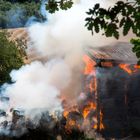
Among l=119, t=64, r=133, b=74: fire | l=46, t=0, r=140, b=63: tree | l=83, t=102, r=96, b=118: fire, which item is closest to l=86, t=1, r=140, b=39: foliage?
→ l=46, t=0, r=140, b=63: tree

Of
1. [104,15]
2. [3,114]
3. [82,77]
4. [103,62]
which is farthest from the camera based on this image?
[82,77]

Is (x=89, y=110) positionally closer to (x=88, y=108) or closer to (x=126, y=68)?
(x=88, y=108)

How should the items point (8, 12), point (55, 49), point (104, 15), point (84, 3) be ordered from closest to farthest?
point (104, 15) < point (55, 49) < point (84, 3) < point (8, 12)

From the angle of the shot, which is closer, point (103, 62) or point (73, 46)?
point (103, 62)

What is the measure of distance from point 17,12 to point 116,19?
137 feet

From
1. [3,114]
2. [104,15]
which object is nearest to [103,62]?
[3,114]

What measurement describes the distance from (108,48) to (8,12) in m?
26.1

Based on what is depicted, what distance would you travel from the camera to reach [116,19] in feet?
11.8

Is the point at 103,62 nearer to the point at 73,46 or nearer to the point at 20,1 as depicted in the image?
the point at 73,46

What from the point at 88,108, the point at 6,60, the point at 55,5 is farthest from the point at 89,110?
the point at 55,5

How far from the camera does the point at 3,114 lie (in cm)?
1458

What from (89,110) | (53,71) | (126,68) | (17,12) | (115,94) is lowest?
(89,110)

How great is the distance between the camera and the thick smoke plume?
16156mm

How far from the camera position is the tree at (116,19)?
3.51 meters
